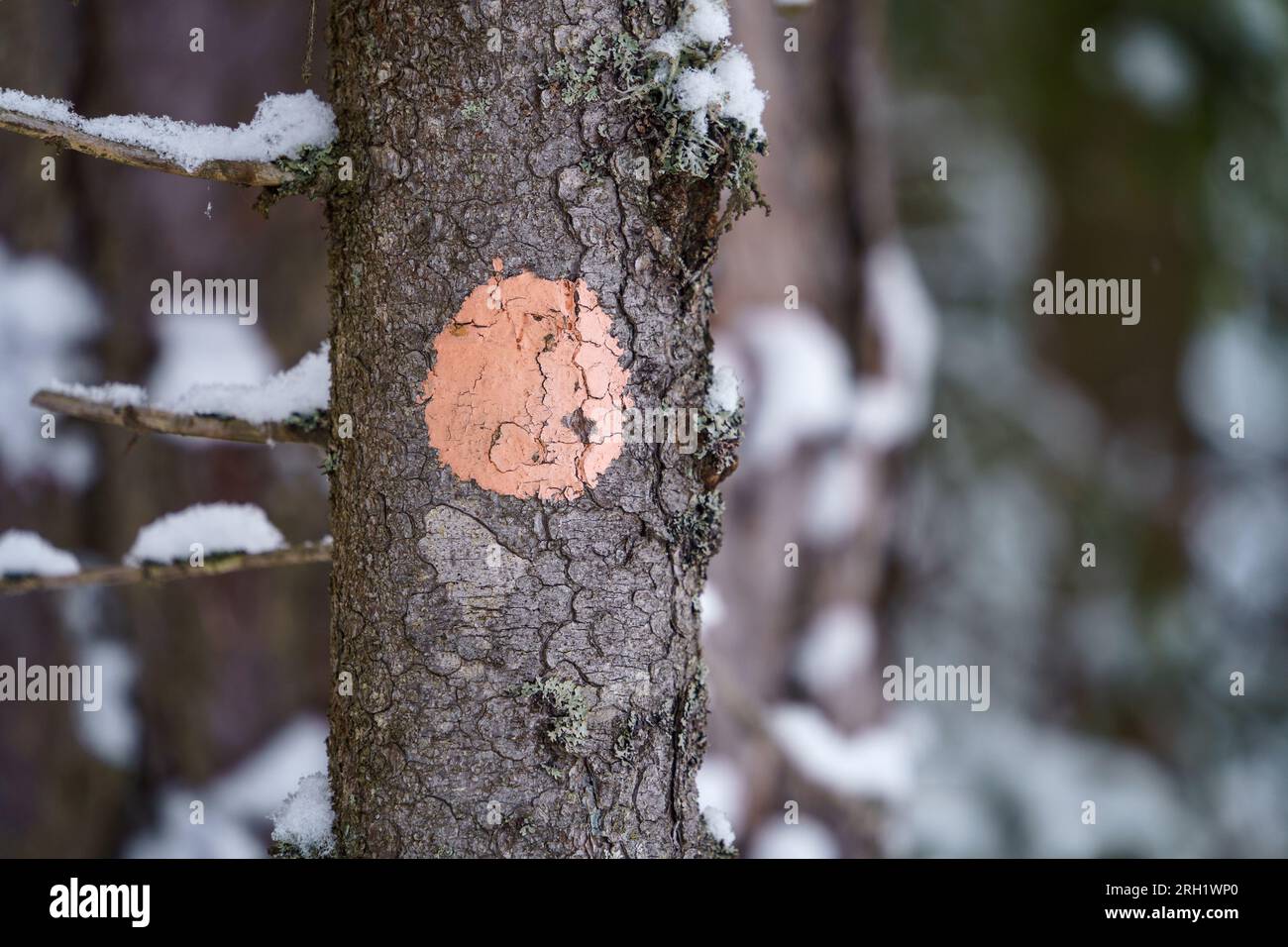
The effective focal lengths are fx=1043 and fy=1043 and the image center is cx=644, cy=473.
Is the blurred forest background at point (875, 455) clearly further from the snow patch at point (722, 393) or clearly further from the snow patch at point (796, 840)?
the snow patch at point (722, 393)

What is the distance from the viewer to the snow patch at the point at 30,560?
1.01m

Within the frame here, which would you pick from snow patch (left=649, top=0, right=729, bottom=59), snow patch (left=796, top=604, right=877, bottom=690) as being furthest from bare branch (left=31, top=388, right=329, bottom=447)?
snow patch (left=796, top=604, right=877, bottom=690)

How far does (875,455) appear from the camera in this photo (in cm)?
263

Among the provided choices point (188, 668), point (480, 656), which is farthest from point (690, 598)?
point (188, 668)

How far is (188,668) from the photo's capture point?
2.19 meters

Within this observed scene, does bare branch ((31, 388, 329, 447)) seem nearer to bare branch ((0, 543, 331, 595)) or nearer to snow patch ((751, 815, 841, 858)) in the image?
bare branch ((0, 543, 331, 595))

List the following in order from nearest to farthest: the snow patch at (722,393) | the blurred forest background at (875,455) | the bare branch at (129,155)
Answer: the bare branch at (129,155) < the snow patch at (722,393) < the blurred forest background at (875,455)

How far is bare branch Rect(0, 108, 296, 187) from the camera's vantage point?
82cm

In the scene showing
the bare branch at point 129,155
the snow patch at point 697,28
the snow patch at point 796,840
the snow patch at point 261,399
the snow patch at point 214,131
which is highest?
the snow patch at point 697,28

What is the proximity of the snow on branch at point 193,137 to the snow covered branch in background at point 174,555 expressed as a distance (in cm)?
35

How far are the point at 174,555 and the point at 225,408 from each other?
0.16 metres

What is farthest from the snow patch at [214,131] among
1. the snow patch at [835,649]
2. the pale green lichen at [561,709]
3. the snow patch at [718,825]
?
the snow patch at [835,649]

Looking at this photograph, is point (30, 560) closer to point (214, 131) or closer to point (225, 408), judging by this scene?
point (225, 408)
